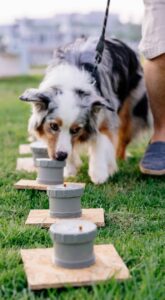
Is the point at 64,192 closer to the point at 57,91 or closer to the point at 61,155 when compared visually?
the point at 61,155

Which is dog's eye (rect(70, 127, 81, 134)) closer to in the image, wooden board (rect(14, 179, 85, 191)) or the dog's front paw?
the dog's front paw

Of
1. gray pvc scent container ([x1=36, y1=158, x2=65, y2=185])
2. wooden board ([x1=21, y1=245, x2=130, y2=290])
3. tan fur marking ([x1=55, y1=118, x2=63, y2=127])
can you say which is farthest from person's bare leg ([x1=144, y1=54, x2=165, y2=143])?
wooden board ([x1=21, y1=245, x2=130, y2=290])

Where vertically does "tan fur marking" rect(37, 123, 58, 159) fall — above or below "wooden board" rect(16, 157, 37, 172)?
above

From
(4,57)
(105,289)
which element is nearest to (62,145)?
(105,289)

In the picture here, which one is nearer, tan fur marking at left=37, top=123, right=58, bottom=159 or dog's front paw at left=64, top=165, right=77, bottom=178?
tan fur marking at left=37, top=123, right=58, bottom=159

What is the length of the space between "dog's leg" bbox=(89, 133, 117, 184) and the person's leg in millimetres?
292

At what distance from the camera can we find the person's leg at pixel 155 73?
13.5 feet

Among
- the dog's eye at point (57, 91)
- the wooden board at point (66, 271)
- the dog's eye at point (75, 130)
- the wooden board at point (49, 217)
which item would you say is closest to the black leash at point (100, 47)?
the dog's eye at point (57, 91)

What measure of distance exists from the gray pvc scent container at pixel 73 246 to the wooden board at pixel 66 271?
1.0 inches

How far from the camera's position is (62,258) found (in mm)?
2254

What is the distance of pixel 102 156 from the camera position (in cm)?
447

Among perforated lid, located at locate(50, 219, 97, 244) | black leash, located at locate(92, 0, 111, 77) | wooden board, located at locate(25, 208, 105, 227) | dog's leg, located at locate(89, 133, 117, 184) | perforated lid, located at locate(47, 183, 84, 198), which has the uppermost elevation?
black leash, located at locate(92, 0, 111, 77)

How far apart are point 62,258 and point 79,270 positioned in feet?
0.28

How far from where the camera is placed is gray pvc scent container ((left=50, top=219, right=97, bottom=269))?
2201 mm
